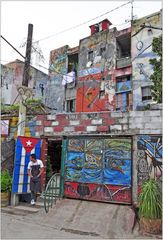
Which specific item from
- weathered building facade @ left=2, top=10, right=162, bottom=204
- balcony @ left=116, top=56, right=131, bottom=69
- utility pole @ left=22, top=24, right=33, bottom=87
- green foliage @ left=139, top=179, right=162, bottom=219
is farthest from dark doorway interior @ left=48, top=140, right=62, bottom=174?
balcony @ left=116, top=56, right=131, bottom=69

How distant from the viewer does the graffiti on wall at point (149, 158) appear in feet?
24.2

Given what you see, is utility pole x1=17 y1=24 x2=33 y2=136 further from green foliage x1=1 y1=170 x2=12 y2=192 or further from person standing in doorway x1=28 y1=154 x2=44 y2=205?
green foliage x1=1 y1=170 x2=12 y2=192

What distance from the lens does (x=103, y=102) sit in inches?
829

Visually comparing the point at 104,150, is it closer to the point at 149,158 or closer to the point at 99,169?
the point at 99,169

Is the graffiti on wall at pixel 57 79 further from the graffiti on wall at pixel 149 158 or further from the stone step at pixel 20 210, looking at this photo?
the graffiti on wall at pixel 149 158

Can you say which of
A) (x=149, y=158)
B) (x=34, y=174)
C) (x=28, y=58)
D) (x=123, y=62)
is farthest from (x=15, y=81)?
(x=149, y=158)

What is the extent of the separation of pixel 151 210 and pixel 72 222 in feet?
7.12

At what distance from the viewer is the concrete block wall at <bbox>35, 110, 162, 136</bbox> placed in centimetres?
778

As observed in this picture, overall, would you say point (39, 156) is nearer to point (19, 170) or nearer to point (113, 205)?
point (19, 170)

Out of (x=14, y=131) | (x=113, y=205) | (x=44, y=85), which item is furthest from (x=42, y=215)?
(x=44, y=85)

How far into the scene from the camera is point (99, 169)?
821cm

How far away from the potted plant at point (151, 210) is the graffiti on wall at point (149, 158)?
1085 mm

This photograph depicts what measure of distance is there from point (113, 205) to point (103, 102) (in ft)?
46.3

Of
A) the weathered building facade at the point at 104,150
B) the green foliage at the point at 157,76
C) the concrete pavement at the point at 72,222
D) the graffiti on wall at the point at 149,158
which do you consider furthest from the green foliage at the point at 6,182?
the green foliage at the point at 157,76
